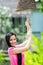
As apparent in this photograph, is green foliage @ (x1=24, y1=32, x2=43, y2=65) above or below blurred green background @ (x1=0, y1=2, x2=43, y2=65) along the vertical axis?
below

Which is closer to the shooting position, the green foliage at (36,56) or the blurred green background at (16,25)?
the green foliage at (36,56)

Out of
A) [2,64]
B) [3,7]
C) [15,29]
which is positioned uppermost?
[3,7]

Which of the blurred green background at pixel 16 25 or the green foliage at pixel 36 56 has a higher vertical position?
the blurred green background at pixel 16 25

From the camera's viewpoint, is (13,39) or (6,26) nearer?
(13,39)

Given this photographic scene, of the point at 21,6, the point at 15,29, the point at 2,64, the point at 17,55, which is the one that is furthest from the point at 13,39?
the point at 15,29

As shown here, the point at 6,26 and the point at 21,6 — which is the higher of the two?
the point at 21,6

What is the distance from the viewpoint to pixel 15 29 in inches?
238

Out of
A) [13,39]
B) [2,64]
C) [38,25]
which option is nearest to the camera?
[13,39]

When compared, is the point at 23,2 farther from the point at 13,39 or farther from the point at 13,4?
the point at 13,4

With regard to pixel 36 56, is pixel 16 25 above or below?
above

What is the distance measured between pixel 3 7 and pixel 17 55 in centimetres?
279

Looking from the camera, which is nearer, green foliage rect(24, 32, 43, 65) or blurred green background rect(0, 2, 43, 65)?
green foliage rect(24, 32, 43, 65)

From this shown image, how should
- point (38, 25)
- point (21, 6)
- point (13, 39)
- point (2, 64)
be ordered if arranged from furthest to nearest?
point (38, 25)
point (2, 64)
point (13, 39)
point (21, 6)

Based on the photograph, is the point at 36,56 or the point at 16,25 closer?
the point at 36,56
